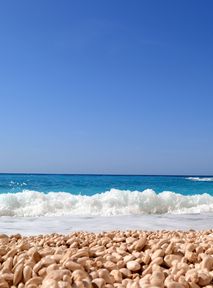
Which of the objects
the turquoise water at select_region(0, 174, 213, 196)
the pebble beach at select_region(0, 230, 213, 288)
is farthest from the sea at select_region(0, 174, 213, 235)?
the turquoise water at select_region(0, 174, 213, 196)

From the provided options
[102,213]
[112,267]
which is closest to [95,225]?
[102,213]

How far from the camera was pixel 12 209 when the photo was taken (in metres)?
9.88

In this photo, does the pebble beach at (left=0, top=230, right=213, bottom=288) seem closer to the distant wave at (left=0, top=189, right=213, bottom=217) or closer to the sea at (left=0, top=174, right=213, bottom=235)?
the sea at (left=0, top=174, right=213, bottom=235)

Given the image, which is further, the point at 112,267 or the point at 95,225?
the point at 95,225

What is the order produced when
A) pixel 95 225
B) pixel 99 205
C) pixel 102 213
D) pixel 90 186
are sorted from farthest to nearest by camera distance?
1. pixel 90 186
2. pixel 99 205
3. pixel 102 213
4. pixel 95 225

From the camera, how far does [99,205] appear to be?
11062 mm

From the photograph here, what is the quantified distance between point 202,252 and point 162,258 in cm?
34

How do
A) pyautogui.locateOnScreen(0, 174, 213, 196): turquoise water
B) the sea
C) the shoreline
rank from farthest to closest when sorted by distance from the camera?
1. pyautogui.locateOnScreen(0, 174, 213, 196): turquoise water
2. the sea
3. the shoreline

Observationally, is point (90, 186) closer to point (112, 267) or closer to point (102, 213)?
point (102, 213)

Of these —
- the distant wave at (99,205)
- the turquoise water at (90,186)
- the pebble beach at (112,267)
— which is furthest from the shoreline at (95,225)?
the turquoise water at (90,186)

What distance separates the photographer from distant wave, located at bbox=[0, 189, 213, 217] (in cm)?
1006

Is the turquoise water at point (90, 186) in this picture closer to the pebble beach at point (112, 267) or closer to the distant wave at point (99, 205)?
the distant wave at point (99, 205)

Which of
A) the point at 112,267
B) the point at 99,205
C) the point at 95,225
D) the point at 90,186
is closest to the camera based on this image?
the point at 112,267

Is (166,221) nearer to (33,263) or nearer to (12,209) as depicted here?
(12,209)
